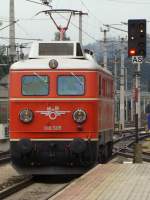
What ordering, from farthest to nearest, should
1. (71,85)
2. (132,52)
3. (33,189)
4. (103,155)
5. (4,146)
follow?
(4,146)
(103,155)
(132,52)
(71,85)
(33,189)

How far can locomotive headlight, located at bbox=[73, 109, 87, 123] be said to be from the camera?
17578 mm

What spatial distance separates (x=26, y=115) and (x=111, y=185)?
4.21 meters

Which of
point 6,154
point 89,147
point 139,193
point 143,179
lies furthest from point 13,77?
point 6,154

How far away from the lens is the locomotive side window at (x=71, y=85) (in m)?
17.8

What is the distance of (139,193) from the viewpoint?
12.8 metres

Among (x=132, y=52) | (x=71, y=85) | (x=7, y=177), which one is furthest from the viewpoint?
(x=132, y=52)

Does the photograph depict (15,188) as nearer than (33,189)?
Yes

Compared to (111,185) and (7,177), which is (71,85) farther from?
(111,185)

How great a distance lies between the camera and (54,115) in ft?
57.7

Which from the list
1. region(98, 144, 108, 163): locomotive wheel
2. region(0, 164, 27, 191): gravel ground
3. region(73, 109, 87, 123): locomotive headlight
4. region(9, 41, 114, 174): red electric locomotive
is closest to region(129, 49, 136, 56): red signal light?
region(98, 144, 108, 163): locomotive wheel

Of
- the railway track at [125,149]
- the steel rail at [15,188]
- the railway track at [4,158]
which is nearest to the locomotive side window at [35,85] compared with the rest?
the steel rail at [15,188]

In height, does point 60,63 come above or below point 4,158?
above

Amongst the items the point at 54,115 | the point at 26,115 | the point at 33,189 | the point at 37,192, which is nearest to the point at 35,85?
the point at 26,115

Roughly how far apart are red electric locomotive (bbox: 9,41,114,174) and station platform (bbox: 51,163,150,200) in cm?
84
